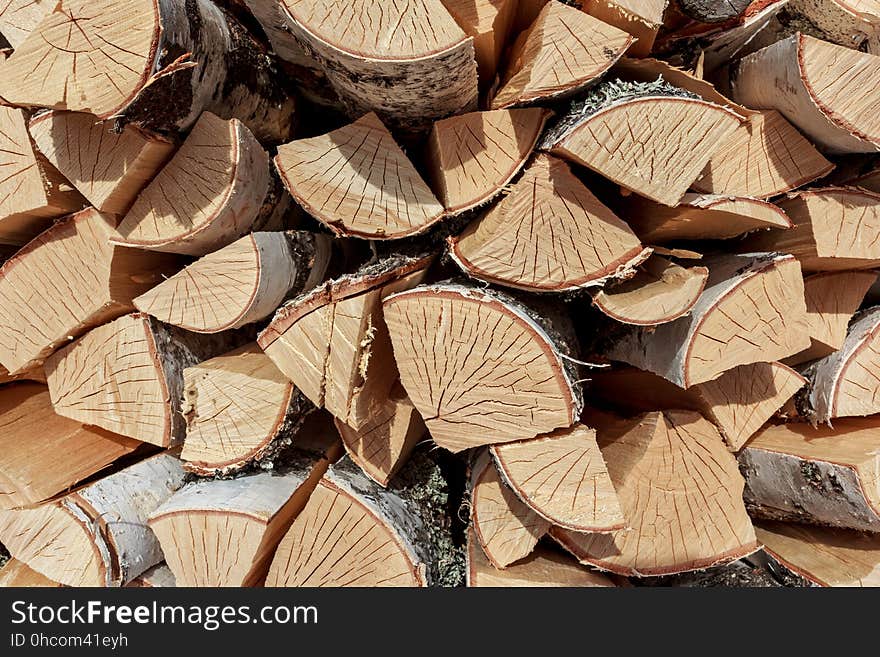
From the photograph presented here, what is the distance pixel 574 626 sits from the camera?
1.75 m

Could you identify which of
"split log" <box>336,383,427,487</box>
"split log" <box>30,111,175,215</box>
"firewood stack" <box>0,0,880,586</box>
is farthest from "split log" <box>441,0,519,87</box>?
"split log" <box>336,383,427,487</box>

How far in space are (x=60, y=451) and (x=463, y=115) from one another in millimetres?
1545

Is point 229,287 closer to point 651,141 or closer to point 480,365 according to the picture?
point 480,365

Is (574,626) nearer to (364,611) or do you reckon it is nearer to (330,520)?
(364,611)

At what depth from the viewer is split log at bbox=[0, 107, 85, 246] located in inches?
71.9

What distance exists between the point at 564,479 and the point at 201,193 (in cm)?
117

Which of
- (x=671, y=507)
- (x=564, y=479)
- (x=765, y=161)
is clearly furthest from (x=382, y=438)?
(x=765, y=161)

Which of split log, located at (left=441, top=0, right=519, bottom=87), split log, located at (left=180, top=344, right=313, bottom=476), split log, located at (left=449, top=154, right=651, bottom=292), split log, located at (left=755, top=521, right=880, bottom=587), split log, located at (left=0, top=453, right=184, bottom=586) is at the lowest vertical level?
split log, located at (left=755, top=521, right=880, bottom=587)

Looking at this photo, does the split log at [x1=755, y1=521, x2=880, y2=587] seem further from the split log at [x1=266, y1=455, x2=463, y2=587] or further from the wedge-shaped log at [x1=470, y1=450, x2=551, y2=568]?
the split log at [x1=266, y1=455, x2=463, y2=587]

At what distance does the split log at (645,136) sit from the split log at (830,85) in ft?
1.03

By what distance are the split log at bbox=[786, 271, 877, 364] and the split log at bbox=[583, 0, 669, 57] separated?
944 millimetres

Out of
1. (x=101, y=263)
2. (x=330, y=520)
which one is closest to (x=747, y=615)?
(x=330, y=520)

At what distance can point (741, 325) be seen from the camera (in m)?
1.74

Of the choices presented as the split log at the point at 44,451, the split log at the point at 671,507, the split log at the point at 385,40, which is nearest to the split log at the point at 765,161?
the split log at the point at 671,507
